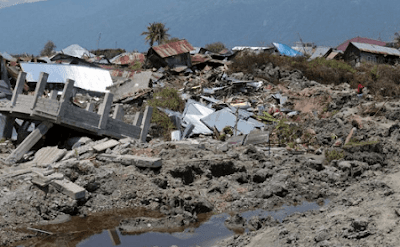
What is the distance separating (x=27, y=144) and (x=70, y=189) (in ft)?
9.83

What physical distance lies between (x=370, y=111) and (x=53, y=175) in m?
Answer: 11.9

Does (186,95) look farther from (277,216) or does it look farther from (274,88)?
(277,216)

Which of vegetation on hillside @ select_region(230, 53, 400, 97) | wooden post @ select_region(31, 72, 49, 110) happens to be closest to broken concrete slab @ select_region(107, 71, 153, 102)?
vegetation on hillside @ select_region(230, 53, 400, 97)

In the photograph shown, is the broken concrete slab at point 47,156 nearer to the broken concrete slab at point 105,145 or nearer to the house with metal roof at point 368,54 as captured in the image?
the broken concrete slab at point 105,145

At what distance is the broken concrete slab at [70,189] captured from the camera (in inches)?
323

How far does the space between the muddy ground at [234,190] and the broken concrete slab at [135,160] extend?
0.11m

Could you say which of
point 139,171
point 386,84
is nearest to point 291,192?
point 139,171

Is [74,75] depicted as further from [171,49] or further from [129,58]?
[129,58]

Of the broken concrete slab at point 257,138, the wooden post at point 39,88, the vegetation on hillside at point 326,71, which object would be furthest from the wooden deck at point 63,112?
the vegetation on hillside at point 326,71

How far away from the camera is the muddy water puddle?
7247 millimetres

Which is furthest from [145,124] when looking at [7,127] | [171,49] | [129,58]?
[129,58]

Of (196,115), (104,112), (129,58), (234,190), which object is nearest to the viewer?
(234,190)

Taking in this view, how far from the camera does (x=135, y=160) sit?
9.62 m

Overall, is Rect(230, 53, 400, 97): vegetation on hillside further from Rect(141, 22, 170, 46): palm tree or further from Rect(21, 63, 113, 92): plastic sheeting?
Rect(141, 22, 170, 46): palm tree
